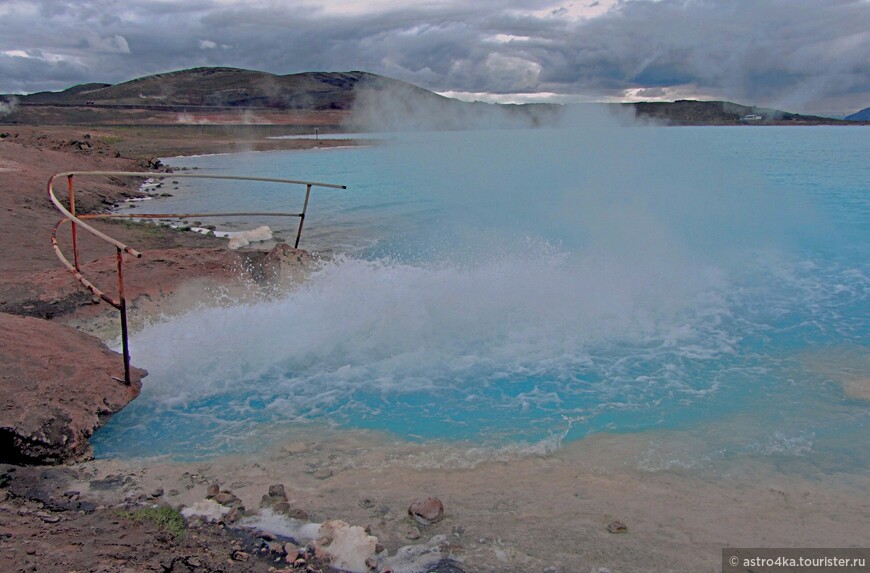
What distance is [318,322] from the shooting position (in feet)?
28.8

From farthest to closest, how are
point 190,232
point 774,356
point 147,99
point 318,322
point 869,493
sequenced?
point 147,99 < point 190,232 < point 318,322 < point 774,356 < point 869,493

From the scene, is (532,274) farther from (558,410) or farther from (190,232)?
(190,232)

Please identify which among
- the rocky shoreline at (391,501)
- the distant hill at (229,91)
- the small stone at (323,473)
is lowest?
Result: the small stone at (323,473)

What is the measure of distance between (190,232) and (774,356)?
1299 centimetres

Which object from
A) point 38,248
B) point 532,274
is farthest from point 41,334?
point 532,274

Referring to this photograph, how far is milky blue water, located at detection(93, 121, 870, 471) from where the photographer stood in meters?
6.21

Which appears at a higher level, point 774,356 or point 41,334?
point 41,334

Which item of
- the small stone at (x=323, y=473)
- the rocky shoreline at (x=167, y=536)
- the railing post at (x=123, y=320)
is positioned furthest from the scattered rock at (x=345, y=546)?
the railing post at (x=123, y=320)

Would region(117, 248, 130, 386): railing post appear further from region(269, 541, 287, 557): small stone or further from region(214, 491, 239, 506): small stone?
region(269, 541, 287, 557): small stone

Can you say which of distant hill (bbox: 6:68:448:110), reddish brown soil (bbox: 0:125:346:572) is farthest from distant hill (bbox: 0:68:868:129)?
reddish brown soil (bbox: 0:125:346:572)

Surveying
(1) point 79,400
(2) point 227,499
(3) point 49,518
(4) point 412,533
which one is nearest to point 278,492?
(2) point 227,499

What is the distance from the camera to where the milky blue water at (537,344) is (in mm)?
6211

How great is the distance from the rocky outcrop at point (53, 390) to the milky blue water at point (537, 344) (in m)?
0.27

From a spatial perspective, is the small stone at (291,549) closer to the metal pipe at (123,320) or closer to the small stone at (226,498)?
the small stone at (226,498)
